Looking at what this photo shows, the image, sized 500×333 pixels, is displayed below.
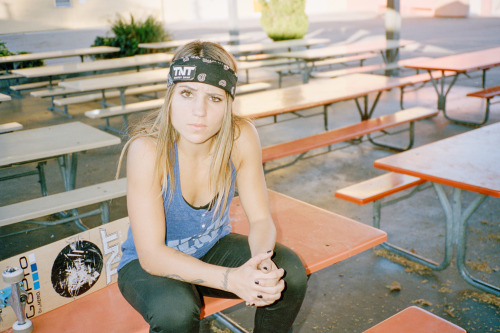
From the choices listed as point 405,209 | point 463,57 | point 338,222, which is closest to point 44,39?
point 463,57

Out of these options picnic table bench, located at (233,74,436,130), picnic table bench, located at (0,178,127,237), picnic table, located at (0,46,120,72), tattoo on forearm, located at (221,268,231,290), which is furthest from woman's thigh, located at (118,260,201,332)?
picnic table, located at (0,46,120,72)

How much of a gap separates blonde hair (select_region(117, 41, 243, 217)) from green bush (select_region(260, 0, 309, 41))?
33.7 feet

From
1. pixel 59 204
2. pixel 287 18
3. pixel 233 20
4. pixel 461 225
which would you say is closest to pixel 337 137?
pixel 461 225

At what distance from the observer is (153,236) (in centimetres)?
180

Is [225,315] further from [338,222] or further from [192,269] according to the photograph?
[192,269]

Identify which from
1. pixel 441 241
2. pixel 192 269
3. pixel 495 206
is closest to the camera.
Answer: pixel 192 269

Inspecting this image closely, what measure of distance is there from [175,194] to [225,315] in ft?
3.98

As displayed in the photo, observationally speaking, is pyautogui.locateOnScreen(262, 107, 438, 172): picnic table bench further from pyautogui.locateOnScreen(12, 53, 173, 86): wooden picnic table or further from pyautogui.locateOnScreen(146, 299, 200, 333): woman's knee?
pyautogui.locateOnScreen(12, 53, 173, 86): wooden picnic table

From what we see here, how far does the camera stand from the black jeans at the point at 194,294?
164cm

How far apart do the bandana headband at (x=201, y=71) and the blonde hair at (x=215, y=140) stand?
3 centimetres

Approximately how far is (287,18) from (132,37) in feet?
11.7

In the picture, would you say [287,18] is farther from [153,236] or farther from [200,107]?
[153,236]

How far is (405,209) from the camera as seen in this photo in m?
4.21

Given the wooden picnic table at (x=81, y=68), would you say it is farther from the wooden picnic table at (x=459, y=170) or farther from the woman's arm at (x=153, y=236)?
the woman's arm at (x=153, y=236)
